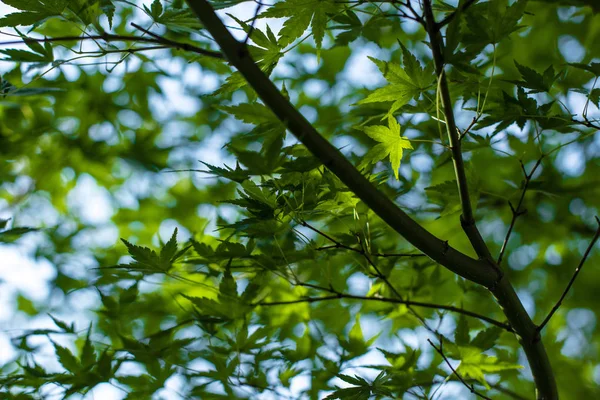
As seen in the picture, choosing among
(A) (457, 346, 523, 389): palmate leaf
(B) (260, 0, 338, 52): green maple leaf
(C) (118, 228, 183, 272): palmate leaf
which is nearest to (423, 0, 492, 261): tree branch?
(B) (260, 0, 338, 52): green maple leaf

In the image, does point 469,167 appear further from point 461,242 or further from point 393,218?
point 461,242

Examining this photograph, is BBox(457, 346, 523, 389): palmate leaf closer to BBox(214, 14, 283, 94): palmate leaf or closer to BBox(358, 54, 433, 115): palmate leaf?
BBox(358, 54, 433, 115): palmate leaf

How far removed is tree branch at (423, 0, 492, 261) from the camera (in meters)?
0.59

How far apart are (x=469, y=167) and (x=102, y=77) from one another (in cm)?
142

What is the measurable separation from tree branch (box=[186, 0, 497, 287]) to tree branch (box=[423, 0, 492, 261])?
6 cm

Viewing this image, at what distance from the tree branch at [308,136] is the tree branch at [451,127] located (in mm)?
61

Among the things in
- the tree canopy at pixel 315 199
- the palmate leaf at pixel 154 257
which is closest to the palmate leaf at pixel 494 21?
the tree canopy at pixel 315 199

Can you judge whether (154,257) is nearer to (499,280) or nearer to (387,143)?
(387,143)

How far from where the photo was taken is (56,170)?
75.7 inches

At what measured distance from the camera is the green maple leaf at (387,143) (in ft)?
2.36

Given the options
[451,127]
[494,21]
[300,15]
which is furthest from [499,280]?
[300,15]

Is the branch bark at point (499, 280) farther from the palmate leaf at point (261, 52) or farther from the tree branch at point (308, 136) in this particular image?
the palmate leaf at point (261, 52)

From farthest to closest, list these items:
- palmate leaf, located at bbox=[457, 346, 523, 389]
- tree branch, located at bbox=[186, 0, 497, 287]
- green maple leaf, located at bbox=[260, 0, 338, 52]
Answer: palmate leaf, located at bbox=[457, 346, 523, 389] → green maple leaf, located at bbox=[260, 0, 338, 52] → tree branch, located at bbox=[186, 0, 497, 287]

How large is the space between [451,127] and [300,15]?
0.79ft
